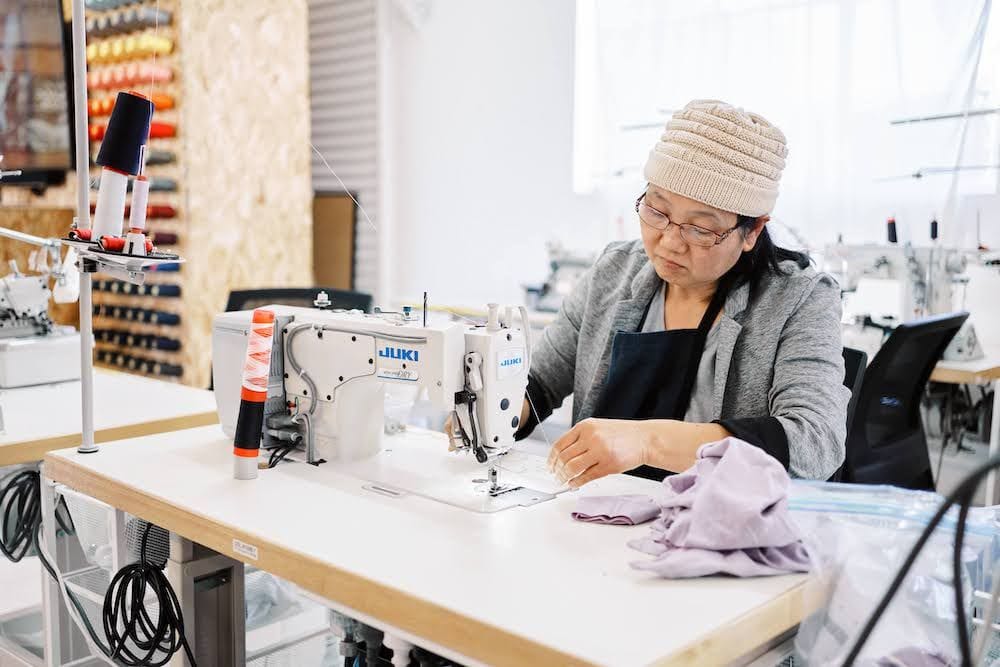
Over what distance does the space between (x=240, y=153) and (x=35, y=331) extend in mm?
2352

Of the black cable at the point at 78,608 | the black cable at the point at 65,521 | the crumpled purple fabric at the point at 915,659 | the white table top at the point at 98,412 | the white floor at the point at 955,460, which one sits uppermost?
the white table top at the point at 98,412

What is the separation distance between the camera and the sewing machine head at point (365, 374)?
1.60 meters

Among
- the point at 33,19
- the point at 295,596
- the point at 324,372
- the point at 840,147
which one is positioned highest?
the point at 33,19

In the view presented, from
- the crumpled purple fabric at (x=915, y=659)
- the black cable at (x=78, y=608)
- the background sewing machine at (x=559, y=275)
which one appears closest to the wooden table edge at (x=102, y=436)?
the black cable at (x=78, y=608)

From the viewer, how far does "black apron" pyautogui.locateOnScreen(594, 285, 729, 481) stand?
1.97m

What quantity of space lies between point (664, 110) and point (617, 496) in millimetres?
3337

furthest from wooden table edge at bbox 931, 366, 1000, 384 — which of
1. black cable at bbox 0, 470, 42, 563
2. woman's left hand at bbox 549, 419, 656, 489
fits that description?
black cable at bbox 0, 470, 42, 563

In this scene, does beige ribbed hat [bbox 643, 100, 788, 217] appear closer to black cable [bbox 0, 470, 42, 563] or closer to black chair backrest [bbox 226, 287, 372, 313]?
black chair backrest [bbox 226, 287, 372, 313]

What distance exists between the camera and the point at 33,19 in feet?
14.9

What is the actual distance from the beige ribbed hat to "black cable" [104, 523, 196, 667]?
3.95 feet

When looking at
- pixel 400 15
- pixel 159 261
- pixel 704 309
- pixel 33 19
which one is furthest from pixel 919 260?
pixel 33 19

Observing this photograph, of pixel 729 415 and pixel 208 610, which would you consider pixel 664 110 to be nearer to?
pixel 729 415

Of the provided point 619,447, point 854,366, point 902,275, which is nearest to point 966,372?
point 902,275

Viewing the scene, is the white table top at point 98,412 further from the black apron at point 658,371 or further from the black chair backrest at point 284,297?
the black apron at point 658,371
